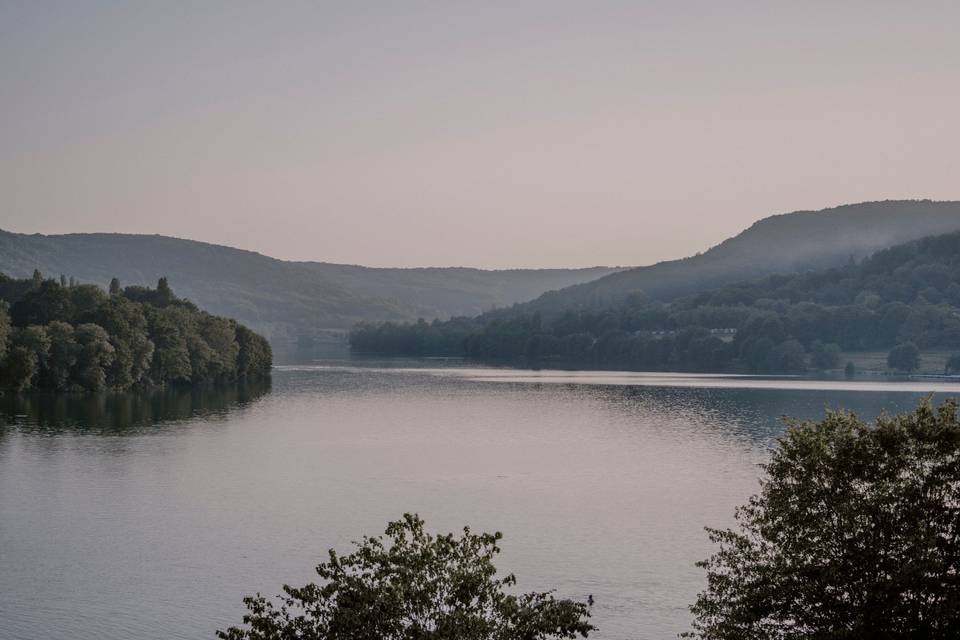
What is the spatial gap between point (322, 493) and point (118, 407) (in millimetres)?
57485

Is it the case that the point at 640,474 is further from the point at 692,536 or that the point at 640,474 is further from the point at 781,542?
the point at 781,542

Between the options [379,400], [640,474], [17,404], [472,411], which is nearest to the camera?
[640,474]

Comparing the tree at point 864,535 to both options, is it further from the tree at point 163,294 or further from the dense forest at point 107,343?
the tree at point 163,294

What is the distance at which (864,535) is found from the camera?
26.2 m

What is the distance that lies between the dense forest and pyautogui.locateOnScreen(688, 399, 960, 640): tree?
4366 inches

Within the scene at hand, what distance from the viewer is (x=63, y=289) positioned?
153 meters

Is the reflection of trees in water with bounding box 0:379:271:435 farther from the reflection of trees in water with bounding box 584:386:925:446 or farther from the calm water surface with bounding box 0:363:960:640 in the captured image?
the reflection of trees in water with bounding box 584:386:925:446

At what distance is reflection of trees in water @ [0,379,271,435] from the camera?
9919 cm

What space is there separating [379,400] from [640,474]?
63.6 metres

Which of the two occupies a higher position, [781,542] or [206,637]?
[781,542]

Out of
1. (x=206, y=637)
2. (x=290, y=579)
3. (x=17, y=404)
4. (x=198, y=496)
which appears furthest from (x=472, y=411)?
(x=206, y=637)

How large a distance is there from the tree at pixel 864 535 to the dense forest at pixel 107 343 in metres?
111

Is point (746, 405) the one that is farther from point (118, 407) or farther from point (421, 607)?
point (421, 607)

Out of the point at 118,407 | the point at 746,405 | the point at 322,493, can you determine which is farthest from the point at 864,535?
the point at 746,405
